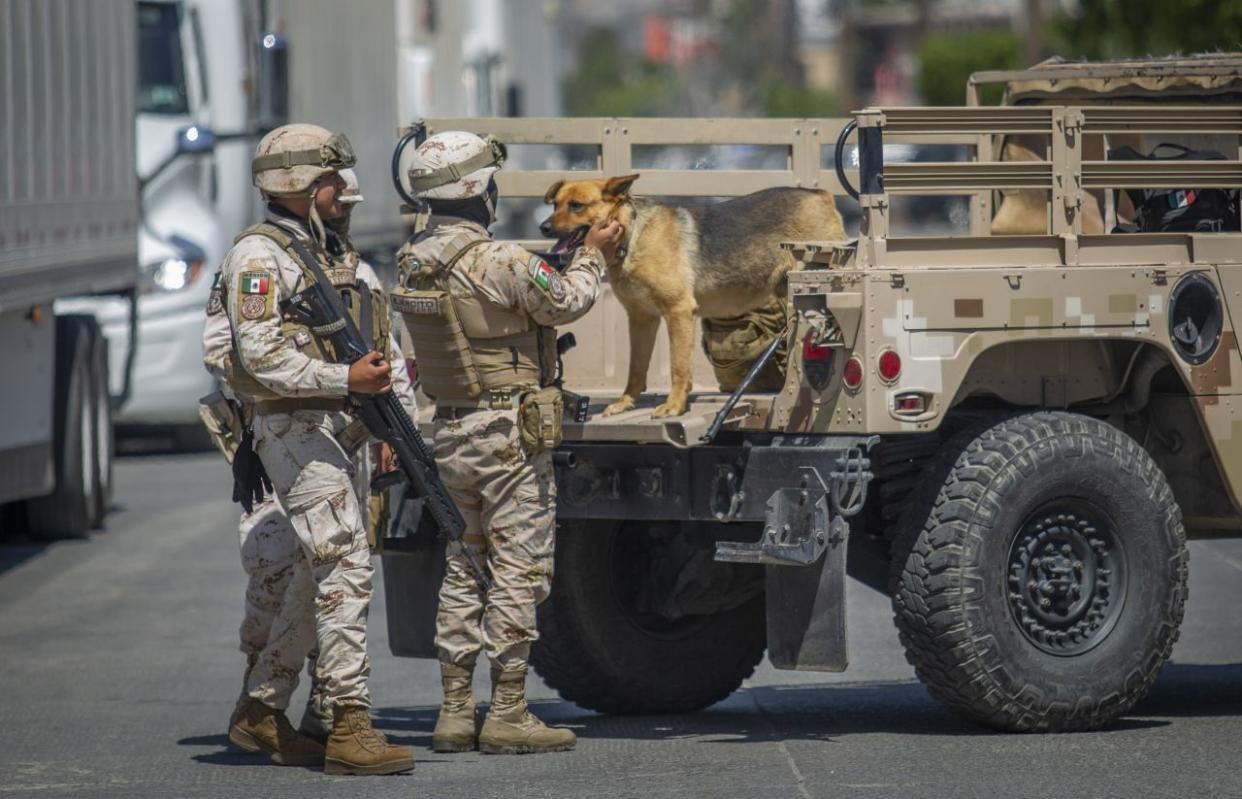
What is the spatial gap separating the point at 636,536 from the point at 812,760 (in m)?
1.32

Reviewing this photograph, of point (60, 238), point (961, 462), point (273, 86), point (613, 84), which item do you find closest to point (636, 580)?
point (961, 462)

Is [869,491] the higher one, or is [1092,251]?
[1092,251]

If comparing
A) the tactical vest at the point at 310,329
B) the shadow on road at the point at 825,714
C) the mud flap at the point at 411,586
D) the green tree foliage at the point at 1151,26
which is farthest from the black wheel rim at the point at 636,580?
the green tree foliage at the point at 1151,26

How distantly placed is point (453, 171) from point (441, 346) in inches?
20.9

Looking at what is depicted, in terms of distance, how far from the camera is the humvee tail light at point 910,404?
22.0ft

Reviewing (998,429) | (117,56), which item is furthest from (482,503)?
(117,56)

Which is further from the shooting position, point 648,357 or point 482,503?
point 648,357

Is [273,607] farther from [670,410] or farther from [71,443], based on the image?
[71,443]

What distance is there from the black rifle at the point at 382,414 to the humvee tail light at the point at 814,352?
1.16 m

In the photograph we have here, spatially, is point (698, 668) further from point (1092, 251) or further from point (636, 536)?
point (1092, 251)

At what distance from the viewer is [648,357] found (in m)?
7.82

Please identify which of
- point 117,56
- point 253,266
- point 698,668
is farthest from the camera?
point 117,56

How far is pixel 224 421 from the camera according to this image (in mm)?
7246

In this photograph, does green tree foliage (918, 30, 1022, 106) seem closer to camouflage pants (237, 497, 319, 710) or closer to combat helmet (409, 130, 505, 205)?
combat helmet (409, 130, 505, 205)
